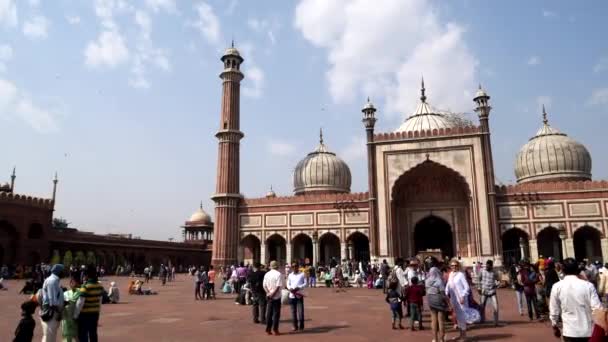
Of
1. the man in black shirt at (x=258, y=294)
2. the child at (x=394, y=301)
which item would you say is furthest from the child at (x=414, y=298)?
the man in black shirt at (x=258, y=294)

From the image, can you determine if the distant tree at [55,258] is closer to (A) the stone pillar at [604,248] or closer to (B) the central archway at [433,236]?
(B) the central archway at [433,236]

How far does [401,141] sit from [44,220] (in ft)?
74.9

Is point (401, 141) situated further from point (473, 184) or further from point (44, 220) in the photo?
point (44, 220)

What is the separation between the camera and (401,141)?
2580 cm

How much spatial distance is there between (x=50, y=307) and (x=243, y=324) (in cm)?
414

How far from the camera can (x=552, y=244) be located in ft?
85.5

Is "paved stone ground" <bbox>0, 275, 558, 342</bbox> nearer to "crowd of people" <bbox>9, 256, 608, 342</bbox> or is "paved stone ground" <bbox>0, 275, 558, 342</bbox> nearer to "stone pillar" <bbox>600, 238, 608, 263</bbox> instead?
"crowd of people" <bbox>9, 256, 608, 342</bbox>

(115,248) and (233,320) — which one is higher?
(115,248)

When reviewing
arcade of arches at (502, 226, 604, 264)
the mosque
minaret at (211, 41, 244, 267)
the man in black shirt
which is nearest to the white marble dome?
the mosque

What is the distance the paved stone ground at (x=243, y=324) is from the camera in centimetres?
716

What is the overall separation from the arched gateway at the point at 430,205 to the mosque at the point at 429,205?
2.3 inches

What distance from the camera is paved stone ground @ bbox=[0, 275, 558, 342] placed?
282 inches

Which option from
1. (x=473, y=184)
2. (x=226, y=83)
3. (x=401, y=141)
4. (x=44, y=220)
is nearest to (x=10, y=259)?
(x=44, y=220)

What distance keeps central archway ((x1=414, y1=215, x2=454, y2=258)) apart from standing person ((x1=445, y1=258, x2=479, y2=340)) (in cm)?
2155
